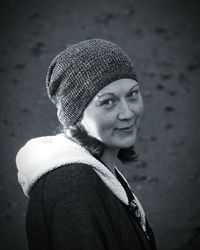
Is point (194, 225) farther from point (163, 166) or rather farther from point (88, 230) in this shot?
point (88, 230)

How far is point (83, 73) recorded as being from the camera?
4.66 ft

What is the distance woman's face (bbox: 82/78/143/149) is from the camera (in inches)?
54.9

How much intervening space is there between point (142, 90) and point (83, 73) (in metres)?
1.89

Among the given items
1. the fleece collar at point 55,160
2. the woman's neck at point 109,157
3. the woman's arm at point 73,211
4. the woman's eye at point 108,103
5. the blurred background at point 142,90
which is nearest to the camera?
the woman's arm at point 73,211

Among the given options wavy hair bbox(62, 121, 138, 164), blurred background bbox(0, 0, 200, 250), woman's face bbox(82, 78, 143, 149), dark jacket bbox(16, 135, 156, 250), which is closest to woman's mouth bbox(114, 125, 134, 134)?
woman's face bbox(82, 78, 143, 149)

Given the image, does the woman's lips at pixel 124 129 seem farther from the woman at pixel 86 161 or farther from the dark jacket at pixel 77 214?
the dark jacket at pixel 77 214

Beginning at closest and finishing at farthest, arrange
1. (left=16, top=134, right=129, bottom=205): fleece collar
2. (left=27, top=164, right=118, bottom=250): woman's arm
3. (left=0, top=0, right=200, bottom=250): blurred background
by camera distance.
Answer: (left=27, top=164, right=118, bottom=250): woman's arm < (left=16, top=134, right=129, bottom=205): fleece collar < (left=0, top=0, right=200, bottom=250): blurred background

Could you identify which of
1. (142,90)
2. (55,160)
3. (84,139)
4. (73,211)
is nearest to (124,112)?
(84,139)

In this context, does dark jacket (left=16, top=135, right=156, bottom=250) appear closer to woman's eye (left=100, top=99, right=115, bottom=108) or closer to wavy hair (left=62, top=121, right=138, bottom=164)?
wavy hair (left=62, top=121, right=138, bottom=164)

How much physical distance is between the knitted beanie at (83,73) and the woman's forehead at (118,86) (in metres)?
0.02

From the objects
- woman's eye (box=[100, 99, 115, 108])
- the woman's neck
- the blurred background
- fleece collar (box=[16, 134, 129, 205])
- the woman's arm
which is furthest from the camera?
the blurred background

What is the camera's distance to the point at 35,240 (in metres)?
1.32

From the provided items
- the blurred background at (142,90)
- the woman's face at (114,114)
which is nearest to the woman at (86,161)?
the woman's face at (114,114)

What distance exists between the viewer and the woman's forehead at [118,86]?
4.62ft
